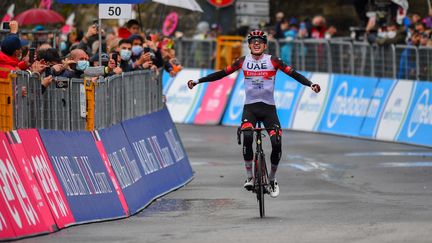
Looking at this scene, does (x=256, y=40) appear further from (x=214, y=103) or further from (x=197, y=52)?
(x=197, y=52)

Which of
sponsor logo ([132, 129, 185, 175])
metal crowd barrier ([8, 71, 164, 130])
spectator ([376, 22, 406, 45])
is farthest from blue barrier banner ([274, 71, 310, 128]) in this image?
metal crowd barrier ([8, 71, 164, 130])

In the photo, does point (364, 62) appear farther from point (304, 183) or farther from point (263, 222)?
point (263, 222)

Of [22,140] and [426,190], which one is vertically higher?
[22,140]

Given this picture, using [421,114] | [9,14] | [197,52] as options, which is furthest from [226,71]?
[197,52]

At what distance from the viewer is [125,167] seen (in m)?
17.7

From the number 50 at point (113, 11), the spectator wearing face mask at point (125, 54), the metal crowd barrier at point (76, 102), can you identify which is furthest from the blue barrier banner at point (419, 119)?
the number 50 at point (113, 11)

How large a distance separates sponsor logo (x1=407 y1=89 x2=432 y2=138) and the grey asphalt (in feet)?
1.45

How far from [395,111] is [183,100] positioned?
798cm

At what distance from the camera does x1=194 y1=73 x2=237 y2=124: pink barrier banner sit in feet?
116

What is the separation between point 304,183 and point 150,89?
2.48m

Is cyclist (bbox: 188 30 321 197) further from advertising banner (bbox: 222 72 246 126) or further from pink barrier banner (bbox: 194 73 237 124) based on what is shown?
pink barrier banner (bbox: 194 73 237 124)

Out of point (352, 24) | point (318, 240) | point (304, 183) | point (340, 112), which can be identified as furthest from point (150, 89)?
point (352, 24)

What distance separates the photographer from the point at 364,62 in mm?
32000

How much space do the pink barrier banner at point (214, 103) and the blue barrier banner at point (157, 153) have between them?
13.0 meters
